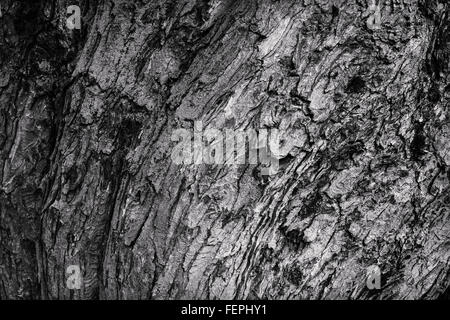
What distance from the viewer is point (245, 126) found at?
6.93 feet

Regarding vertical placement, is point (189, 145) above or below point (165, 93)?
below

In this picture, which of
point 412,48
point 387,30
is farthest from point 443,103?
point 387,30

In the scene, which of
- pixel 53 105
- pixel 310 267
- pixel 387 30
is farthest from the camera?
pixel 53 105

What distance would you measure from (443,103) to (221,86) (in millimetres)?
1096

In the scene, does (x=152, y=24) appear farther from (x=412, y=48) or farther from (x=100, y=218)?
(x=412, y=48)

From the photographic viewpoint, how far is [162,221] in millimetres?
2199

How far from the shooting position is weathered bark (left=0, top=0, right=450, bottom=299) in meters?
2.10

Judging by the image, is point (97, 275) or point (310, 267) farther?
point (97, 275)

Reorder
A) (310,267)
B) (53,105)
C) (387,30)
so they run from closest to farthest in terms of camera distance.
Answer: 1. (387,30)
2. (310,267)
3. (53,105)

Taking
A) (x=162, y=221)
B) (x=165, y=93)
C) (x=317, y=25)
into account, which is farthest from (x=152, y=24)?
(x=162, y=221)

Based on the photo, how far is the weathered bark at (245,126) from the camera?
82.8 inches

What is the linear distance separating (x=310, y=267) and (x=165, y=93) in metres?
1.11

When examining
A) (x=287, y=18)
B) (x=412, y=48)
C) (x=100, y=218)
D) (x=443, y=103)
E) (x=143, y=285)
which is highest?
(x=287, y=18)

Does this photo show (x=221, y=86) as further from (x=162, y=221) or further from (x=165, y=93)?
(x=162, y=221)
